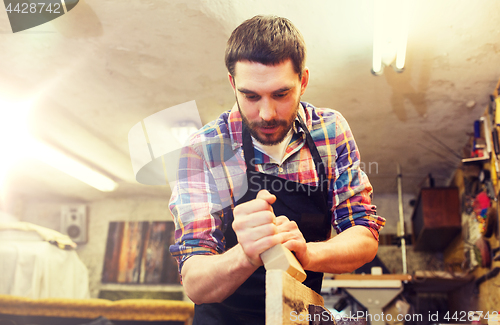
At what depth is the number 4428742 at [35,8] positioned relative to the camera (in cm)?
250

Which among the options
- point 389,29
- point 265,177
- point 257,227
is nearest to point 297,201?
point 265,177

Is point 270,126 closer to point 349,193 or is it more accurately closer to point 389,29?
point 349,193

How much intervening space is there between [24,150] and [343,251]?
16.6 feet

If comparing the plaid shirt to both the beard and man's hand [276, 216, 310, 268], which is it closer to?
the beard

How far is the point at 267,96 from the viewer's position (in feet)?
3.70

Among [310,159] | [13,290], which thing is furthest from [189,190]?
[13,290]

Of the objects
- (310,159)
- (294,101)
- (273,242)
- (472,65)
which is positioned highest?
(472,65)

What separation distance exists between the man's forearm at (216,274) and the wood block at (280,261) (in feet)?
0.29

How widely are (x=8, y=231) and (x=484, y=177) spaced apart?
4.74 m

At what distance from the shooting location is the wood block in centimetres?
64

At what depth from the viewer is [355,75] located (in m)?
3.25

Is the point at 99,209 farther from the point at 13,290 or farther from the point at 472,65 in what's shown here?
the point at 472,65

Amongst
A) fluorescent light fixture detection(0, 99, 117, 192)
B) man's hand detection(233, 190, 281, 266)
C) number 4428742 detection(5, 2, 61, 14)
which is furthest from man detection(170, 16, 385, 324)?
fluorescent light fixture detection(0, 99, 117, 192)

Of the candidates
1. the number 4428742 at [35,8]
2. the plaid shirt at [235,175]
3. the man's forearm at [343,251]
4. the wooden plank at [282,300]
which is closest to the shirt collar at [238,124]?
the plaid shirt at [235,175]
